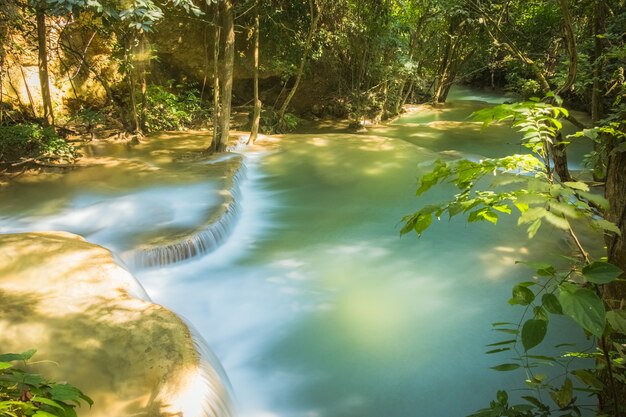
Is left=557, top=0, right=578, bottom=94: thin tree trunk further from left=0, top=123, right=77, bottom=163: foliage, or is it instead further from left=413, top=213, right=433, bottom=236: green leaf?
left=0, top=123, right=77, bottom=163: foliage

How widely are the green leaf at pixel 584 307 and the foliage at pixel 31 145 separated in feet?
30.5

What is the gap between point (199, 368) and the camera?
3.62m

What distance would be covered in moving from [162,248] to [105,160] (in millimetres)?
4707

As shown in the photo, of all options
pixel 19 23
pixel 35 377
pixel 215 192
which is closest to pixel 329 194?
pixel 215 192

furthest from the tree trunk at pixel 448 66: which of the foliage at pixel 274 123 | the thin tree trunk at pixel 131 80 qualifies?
the thin tree trunk at pixel 131 80

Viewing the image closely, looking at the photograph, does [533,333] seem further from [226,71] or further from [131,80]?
[131,80]

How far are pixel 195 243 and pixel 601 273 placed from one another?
209 inches

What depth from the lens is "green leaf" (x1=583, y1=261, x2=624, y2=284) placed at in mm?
1628

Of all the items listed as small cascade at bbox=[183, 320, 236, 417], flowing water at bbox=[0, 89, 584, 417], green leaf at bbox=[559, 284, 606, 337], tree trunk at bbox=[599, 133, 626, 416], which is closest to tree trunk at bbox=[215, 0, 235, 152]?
flowing water at bbox=[0, 89, 584, 417]

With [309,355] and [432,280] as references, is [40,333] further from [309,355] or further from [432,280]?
[432,280]

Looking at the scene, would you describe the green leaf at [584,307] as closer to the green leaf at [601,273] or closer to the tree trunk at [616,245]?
the green leaf at [601,273]

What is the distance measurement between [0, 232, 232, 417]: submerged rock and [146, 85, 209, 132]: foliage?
8.19 metres

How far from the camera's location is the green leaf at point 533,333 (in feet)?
5.65

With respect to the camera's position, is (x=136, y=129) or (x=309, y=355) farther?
(x=136, y=129)
